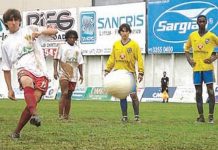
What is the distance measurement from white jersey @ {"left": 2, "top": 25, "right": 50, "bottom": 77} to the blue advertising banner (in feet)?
87.9

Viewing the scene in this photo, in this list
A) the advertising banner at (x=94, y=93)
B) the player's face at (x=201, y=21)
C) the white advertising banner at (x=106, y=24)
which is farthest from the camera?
the white advertising banner at (x=106, y=24)

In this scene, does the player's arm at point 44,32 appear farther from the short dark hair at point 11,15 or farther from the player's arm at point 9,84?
the player's arm at point 9,84

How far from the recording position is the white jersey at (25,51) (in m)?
8.07

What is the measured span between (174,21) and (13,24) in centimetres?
2853

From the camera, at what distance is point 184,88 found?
1305 inches

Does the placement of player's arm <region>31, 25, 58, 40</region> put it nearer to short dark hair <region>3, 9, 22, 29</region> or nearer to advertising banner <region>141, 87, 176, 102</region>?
short dark hair <region>3, 9, 22, 29</region>

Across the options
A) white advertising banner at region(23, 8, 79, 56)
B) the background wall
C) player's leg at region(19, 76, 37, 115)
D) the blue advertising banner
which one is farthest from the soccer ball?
white advertising banner at region(23, 8, 79, 56)

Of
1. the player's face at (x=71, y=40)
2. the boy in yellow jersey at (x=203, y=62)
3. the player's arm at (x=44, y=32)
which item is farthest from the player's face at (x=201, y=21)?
the player's arm at (x=44, y=32)

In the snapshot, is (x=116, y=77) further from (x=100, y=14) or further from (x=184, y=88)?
(x=100, y=14)

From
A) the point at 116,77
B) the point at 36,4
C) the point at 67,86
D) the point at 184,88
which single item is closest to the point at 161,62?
the point at 184,88

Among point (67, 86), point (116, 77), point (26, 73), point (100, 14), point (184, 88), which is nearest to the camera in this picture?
point (26, 73)

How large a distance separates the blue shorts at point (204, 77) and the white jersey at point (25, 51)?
183 inches

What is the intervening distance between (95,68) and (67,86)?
27.7 metres

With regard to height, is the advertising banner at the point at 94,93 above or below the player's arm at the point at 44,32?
below
